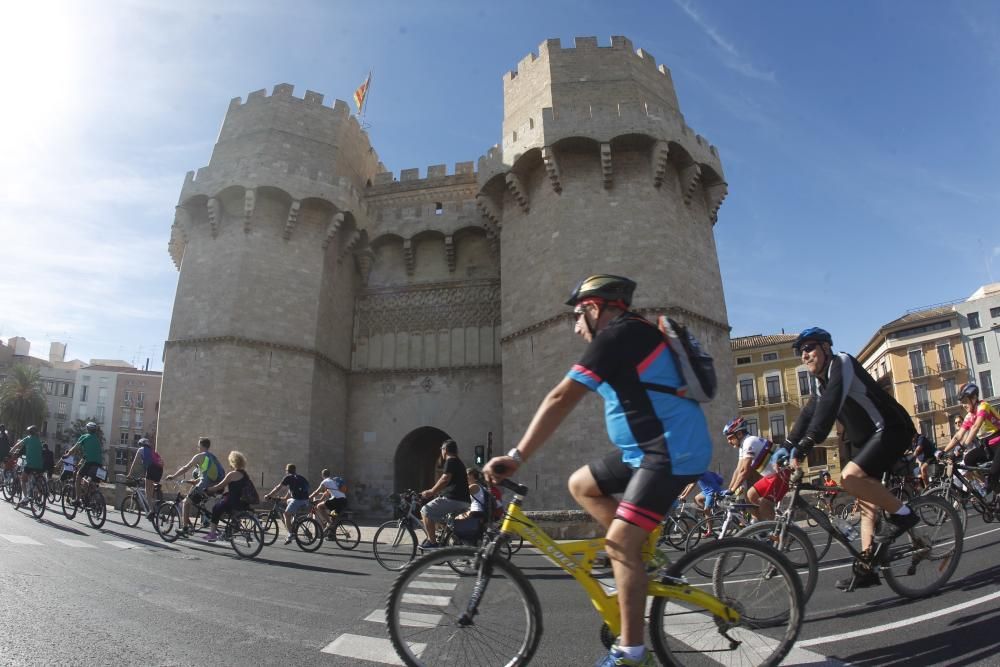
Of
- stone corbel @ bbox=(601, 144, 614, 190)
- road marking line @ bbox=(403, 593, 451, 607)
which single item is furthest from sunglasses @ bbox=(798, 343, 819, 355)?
stone corbel @ bbox=(601, 144, 614, 190)

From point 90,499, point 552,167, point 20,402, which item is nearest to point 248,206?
point 552,167

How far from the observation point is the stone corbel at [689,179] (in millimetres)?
18089

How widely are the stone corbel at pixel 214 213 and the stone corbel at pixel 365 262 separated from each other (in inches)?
184

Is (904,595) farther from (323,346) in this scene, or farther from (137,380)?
(137,380)

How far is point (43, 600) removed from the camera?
4250 millimetres

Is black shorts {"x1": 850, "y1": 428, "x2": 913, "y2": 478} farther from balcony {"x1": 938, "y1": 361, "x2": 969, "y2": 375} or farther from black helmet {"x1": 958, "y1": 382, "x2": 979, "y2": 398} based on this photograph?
balcony {"x1": 938, "y1": 361, "x2": 969, "y2": 375}

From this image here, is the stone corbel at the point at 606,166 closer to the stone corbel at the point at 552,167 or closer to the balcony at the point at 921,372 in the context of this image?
the stone corbel at the point at 552,167

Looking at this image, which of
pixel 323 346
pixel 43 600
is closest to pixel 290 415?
pixel 323 346

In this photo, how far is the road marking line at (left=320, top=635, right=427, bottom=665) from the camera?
122 inches

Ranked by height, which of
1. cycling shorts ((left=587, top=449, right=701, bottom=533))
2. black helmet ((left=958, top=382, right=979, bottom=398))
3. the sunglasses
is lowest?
cycling shorts ((left=587, top=449, right=701, bottom=533))

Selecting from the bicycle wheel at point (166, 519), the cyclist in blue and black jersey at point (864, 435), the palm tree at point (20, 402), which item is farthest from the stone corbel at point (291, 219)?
the palm tree at point (20, 402)

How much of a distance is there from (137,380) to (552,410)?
60004 mm

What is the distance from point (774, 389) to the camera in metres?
40.5

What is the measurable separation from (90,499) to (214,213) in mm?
11382
